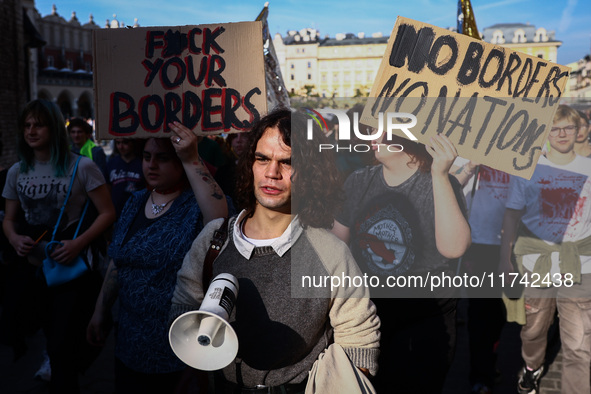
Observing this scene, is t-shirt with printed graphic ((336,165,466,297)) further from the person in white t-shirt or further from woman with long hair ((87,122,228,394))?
the person in white t-shirt

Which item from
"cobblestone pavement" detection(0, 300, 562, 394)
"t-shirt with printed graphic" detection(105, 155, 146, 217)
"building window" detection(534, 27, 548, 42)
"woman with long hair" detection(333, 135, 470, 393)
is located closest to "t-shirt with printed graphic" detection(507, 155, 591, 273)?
"woman with long hair" detection(333, 135, 470, 393)

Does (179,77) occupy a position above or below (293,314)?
above

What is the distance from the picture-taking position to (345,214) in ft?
8.63

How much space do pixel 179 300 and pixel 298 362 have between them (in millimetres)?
488

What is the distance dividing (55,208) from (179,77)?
1.19m

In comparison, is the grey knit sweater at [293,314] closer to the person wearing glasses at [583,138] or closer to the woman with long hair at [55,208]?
the woman with long hair at [55,208]

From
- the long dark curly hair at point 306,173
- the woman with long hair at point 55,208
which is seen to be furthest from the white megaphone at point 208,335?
the woman with long hair at point 55,208

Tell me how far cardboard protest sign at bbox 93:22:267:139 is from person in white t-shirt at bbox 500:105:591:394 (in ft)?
5.88

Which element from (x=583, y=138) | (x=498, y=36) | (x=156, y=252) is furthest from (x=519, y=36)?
(x=156, y=252)

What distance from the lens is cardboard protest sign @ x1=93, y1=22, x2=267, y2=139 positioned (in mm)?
2826

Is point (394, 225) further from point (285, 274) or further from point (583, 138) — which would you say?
point (583, 138)

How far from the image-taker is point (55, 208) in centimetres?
336

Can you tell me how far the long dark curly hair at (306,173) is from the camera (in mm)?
2014

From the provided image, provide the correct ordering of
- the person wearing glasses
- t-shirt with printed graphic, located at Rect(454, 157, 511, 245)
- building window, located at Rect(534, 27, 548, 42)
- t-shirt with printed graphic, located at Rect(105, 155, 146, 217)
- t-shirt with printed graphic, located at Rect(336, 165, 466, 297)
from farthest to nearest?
building window, located at Rect(534, 27, 548, 42), t-shirt with printed graphic, located at Rect(105, 155, 146, 217), t-shirt with printed graphic, located at Rect(454, 157, 511, 245), the person wearing glasses, t-shirt with printed graphic, located at Rect(336, 165, 466, 297)
